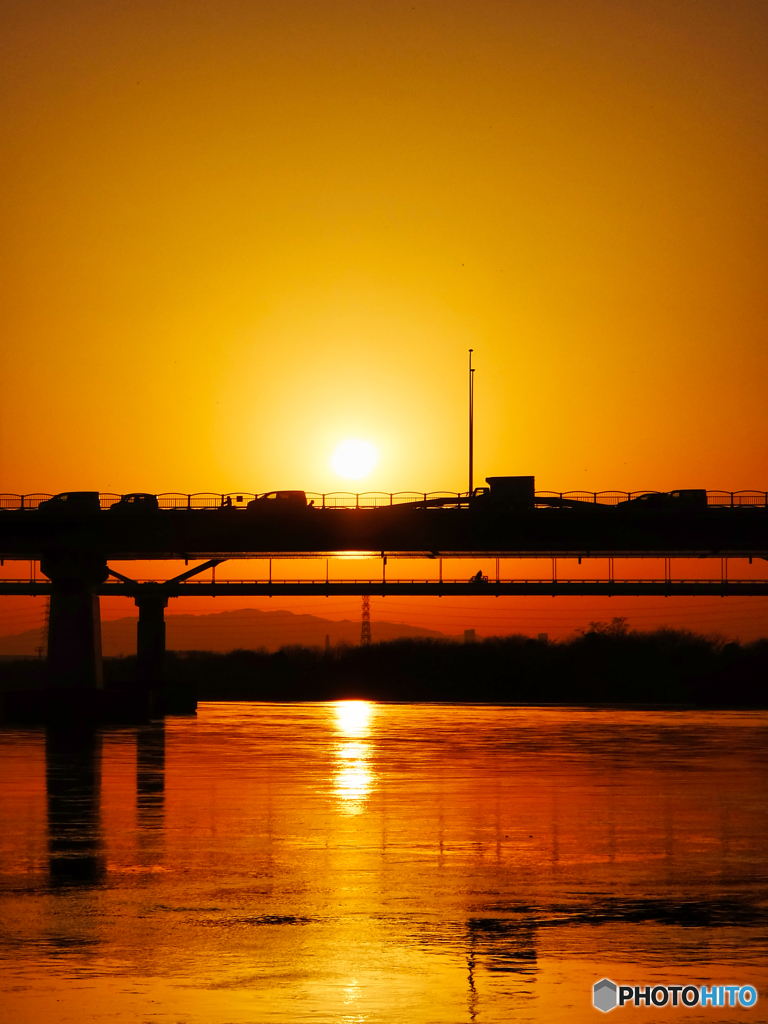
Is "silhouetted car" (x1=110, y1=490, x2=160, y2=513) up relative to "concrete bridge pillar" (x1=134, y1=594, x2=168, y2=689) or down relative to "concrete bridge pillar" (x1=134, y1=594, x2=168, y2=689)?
up

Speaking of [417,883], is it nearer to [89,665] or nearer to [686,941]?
[686,941]

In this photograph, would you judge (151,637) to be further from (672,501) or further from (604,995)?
(604,995)

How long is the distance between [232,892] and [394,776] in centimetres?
2259

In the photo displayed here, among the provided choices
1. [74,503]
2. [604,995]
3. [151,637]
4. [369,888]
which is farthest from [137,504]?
[604,995]

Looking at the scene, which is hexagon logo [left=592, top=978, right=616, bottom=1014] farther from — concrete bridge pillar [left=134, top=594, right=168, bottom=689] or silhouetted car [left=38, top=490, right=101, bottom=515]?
concrete bridge pillar [left=134, top=594, right=168, bottom=689]

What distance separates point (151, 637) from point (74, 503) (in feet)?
167

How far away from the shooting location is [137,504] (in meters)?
98.8

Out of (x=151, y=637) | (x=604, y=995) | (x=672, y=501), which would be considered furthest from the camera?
(x=151, y=637)

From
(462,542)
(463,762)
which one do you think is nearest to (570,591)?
(462,542)

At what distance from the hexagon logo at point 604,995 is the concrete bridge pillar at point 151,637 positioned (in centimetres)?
13219

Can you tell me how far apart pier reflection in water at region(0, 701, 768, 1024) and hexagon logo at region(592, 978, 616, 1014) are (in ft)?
0.51

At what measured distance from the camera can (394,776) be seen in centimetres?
4391

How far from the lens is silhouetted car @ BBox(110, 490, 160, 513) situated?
323ft

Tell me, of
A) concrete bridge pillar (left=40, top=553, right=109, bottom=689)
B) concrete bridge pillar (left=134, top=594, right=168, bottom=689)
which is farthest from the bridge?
concrete bridge pillar (left=134, top=594, right=168, bottom=689)
